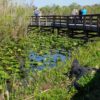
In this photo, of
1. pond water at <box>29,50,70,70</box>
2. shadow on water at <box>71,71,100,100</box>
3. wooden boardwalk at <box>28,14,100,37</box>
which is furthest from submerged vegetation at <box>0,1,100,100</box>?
wooden boardwalk at <box>28,14,100,37</box>

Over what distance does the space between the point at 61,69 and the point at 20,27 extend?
5913 mm

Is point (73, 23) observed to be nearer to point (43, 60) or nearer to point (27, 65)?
point (43, 60)

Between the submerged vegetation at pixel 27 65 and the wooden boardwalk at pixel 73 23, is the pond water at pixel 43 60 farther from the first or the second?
the wooden boardwalk at pixel 73 23

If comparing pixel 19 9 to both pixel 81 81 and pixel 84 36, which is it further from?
pixel 81 81

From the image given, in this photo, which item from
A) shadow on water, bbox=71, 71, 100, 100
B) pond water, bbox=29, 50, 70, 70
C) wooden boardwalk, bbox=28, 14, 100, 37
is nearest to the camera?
shadow on water, bbox=71, 71, 100, 100

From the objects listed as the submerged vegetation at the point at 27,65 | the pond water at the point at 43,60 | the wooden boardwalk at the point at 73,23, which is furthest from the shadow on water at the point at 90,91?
the wooden boardwalk at the point at 73,23

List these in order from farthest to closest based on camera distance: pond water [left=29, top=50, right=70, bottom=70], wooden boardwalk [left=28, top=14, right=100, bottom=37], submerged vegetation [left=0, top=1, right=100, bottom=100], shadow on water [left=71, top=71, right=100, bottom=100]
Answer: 1. wooden boardwalk [left=28, top=14, right=100, bottom=37]
2. pond water [left=29, top=50, right=70, bottom=70]
3. submerged vegetation [left=0, top=1, right=100, bottom=100]
4. shadow on water [left=71, top=71, right=100, bottom=100]

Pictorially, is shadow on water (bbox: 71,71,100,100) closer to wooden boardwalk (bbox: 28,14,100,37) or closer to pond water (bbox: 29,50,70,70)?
pond water (bbox: 29,50,70,70)

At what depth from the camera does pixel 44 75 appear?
968 cm

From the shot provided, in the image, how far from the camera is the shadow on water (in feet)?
22.7

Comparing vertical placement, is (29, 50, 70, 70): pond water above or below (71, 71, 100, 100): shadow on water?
below

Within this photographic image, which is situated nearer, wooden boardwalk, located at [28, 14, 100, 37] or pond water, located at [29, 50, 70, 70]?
pond water, located at [29, 50, 70, 70]

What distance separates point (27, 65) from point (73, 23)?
11.9 meters

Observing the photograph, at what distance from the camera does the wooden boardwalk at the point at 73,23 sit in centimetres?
1903
